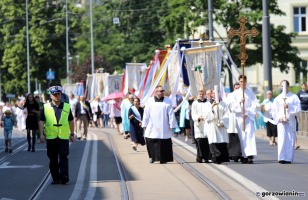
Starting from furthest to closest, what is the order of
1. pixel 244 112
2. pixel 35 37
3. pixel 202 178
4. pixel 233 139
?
pixel 35 37 → pixel 233 139 → pixel 244 112 → pixel 202 178

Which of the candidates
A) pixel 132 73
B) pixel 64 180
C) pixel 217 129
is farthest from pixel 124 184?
pixel 132 73

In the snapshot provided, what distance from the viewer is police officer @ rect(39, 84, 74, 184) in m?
17.6

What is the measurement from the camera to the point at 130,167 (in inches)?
848

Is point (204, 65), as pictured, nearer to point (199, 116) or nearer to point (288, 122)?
point (199, 116)

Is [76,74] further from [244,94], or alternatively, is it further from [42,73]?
[244,94]

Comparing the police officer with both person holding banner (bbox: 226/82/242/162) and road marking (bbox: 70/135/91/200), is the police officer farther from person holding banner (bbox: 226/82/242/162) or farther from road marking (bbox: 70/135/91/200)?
person holding banner (bbox: 226/82/242/162)

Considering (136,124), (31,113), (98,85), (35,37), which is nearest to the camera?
(136,124)

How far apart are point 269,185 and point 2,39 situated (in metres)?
74.8

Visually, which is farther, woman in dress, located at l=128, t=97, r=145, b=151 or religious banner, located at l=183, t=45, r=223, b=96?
religious banner, located at l=183, t=45, r=223, b=96

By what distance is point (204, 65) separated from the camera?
30578 millimetres

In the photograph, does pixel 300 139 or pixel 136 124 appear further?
pixel 300 139

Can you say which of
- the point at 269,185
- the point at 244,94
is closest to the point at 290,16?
the point at 244,94

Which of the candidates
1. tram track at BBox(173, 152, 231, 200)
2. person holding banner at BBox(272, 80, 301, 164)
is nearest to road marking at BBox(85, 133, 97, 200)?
tram track at BBox(173, 152, 231, 200)

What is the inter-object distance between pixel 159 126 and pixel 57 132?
5462mm
